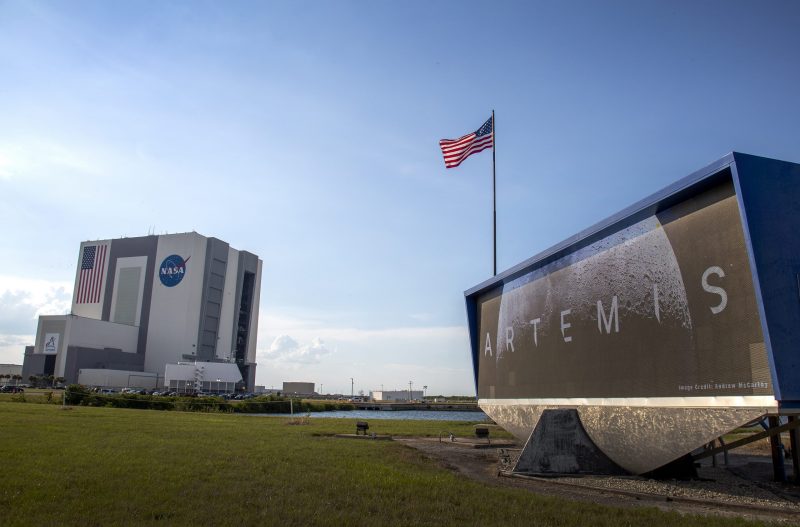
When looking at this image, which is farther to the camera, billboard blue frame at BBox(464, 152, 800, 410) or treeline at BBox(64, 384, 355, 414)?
treeline at BBox(64, 384, 355, 414)

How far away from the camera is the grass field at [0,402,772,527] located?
7.68 meters

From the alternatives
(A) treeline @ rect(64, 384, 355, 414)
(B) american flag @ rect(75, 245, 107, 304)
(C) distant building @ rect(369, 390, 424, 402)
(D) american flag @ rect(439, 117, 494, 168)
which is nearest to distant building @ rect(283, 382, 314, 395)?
(C) distant building @ rect(369, 390, 424, 402)

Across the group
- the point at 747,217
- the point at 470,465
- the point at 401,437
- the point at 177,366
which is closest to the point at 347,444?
the point at 470,465

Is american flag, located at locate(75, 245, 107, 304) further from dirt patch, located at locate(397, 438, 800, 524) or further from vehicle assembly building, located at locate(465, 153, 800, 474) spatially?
vehicle assembly building, located at locate(465, 153, 800, 474)

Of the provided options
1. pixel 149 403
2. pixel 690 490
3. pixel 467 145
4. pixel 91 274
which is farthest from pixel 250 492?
pixel 91 274

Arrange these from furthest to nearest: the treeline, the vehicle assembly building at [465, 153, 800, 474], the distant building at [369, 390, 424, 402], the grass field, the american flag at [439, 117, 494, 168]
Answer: the distant building at [369, 390, 424, 402] < the treeline < the american flag at [439, 117, 494, 168] < the vehicle assembly building at [465, 153, 800, 474] < the grass field

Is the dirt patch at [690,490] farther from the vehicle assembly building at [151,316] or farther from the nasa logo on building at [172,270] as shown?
the nasa logo on building at [172,270]

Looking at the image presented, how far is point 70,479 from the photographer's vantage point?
387 inches

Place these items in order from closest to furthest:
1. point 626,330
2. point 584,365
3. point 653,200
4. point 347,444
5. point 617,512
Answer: point 617,512, point 653,200, point 626,330, point 584,365, point 347,444

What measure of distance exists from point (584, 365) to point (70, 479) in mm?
10375

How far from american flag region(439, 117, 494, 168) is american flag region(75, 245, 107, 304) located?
3630 inches

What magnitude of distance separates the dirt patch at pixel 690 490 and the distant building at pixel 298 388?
131 meters

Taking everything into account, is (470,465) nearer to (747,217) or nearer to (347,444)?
(347,444)

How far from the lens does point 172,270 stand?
93312 mm
